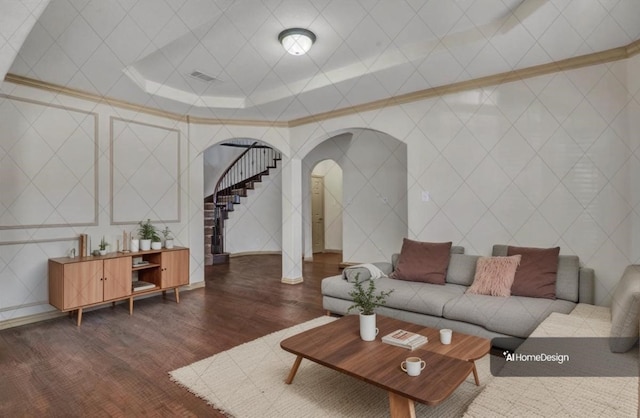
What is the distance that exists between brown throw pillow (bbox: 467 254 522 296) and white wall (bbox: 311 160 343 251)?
6.04 meters

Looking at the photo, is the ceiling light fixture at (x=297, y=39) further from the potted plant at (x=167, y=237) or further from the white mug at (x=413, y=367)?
the potted plant at (x=167, y=237)

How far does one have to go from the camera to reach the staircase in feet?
26.8

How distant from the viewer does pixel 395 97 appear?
4.32m

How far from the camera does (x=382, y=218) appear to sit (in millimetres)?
6590

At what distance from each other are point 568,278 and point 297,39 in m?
3.12

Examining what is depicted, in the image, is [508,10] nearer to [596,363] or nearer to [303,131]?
[596,363]

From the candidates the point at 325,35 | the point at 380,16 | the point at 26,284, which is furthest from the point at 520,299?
the point at 26,284

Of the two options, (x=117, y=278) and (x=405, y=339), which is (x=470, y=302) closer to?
(x=405, y=339)

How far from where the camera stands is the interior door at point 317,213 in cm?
914

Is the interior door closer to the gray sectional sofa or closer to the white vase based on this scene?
the gray sectional sofa

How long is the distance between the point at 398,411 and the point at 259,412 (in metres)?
0.85

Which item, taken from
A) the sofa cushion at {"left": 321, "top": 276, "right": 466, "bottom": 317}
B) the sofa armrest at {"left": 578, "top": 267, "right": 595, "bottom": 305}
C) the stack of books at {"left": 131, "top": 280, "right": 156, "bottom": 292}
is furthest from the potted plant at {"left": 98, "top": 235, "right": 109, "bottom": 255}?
the sofa armrest at {"left": 578, "top": 267, "right": 595, "bottom": 305}

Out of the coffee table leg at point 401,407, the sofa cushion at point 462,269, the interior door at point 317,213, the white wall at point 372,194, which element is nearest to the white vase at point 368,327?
the coffee table leg at point 401,407

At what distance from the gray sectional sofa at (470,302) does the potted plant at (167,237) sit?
2.31m
